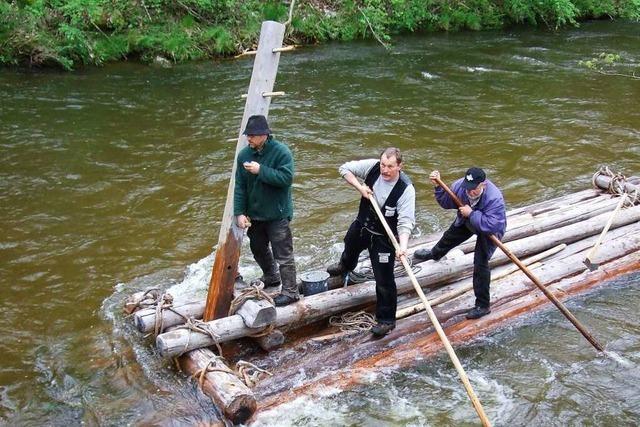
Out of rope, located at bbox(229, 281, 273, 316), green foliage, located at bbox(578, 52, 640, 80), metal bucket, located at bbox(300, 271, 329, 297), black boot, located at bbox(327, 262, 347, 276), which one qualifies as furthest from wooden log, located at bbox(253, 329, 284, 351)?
green foliage, located at bbox(578, 52, 640, 80)

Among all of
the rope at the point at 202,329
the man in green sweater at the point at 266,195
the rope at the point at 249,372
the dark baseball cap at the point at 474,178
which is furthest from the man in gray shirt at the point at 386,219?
the rope at the point at 202,329

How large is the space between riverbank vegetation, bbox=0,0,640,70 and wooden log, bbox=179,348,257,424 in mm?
13057

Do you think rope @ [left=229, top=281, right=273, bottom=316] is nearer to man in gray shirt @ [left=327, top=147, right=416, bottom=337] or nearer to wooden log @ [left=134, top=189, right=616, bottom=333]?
wooden log @ [left=134, top=189, right=616, bottom=333]

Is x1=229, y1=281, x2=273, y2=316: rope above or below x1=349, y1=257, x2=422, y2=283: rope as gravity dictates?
above

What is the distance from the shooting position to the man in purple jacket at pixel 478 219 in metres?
7.24

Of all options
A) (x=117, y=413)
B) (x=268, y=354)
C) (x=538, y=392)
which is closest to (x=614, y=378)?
(x=538, y=392)

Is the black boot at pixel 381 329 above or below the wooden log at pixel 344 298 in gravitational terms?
below

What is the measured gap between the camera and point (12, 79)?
1820cm

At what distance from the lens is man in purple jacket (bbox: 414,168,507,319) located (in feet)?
23.7

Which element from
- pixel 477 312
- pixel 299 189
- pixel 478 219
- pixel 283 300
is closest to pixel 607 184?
pixel 477 312

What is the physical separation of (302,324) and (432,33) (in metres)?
21.7

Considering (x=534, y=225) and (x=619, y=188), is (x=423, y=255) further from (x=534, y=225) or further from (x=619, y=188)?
(x=619, y=188)

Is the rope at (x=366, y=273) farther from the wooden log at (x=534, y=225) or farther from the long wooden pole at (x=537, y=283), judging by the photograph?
the long wooden pole at (x=537, y=283)

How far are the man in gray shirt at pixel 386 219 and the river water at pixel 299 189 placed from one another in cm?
86
